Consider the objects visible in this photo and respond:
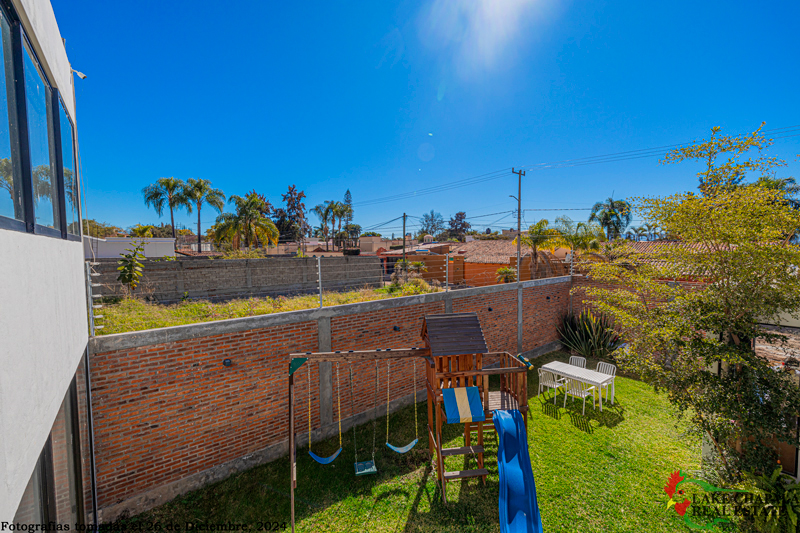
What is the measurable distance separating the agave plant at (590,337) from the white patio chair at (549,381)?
9.92 ft

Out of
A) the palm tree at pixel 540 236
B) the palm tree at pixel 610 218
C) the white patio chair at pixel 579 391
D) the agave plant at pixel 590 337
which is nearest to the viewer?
the white patio chair at pixel 579 391

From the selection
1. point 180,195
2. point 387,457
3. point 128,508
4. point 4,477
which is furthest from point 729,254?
point 180,195

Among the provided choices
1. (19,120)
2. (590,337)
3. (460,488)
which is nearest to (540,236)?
(590,337)

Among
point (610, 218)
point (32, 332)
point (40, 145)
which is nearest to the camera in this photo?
point (32, 332)

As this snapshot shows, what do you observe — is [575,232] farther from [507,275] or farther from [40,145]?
[40,145]

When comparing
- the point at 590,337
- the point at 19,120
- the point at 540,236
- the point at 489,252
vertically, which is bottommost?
the point at 590,337

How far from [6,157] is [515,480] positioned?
5857 millimetres

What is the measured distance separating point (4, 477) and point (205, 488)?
5.12 metres

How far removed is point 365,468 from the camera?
544 centimetres

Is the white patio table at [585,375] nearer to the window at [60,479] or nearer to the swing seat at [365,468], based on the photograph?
the swing seat at [365,468]

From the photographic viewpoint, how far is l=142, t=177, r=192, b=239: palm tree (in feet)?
82.6

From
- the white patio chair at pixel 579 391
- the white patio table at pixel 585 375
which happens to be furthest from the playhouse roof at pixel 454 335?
the white patio table at pixel 585 375

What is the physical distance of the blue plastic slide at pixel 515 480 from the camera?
423 cm

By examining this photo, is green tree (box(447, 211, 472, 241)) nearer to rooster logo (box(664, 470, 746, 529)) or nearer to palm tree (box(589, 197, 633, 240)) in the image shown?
palm tree (box(589, 197, 633, 240))
